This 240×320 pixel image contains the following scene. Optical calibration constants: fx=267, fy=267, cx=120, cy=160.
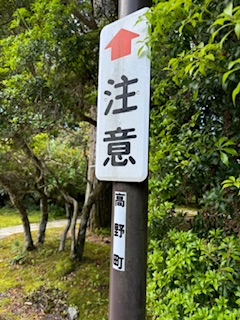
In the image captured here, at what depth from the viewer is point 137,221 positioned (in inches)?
49.6

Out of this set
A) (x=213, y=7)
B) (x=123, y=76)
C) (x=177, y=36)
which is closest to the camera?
(x=213, y=7)

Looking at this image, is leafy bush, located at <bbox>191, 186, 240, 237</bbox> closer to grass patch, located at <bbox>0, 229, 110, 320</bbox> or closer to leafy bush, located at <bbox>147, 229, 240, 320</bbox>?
leafy bush, located at <bbox>147, 229, 240, 320</bbox>

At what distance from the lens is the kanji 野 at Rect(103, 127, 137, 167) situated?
4.26 feet

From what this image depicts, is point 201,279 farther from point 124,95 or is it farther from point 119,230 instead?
point 124,95

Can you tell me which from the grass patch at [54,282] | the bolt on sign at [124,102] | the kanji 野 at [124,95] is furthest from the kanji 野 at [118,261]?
the grass patch at [54,282]

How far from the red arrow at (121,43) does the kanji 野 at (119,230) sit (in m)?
0.86

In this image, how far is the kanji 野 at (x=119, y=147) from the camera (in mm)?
1300

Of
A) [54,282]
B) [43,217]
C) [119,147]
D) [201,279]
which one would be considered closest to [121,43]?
[119,147]

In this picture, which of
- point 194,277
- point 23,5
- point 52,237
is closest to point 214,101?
point 194,277

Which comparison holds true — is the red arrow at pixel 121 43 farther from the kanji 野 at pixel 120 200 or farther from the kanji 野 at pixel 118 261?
the kanji 野 at pixel 118 261

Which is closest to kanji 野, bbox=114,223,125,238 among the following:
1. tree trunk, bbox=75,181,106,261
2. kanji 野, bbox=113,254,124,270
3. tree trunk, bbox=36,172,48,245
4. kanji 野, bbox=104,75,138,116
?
kanji 野, bbox=113,254,124,270

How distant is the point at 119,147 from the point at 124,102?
23 cm

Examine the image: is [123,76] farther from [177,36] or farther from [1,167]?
[1,167]

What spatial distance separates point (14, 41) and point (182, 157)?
2.08 meters
